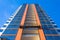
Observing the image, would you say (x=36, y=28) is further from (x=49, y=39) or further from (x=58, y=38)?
(x=58, y=38)

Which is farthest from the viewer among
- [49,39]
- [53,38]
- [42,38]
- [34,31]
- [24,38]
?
[53,38]

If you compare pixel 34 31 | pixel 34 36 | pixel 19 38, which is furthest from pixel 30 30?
pixel 19 38

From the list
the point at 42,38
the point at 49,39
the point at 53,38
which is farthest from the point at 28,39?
the point at 53,38

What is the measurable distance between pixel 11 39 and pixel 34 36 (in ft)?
20.4

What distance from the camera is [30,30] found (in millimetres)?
21781

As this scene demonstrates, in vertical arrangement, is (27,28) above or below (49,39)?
above

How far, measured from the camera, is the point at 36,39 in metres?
18.7

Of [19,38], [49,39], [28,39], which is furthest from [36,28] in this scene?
[19,38]

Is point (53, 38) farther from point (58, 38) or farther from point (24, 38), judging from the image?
point (24, 38)

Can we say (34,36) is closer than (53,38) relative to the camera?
Yes

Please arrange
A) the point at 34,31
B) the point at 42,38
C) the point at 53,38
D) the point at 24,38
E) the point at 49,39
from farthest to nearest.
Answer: the point at 53,38
the point at 49,39
the point at 34,31
the point at 24,38
the point at 42,38

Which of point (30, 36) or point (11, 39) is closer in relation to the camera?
point (30, 36)

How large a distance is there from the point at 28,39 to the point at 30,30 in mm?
3223

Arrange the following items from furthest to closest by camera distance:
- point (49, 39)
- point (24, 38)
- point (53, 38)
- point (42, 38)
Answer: point (53, 38)
point (49, 39)
point (24, 38)
point (42, 38)
